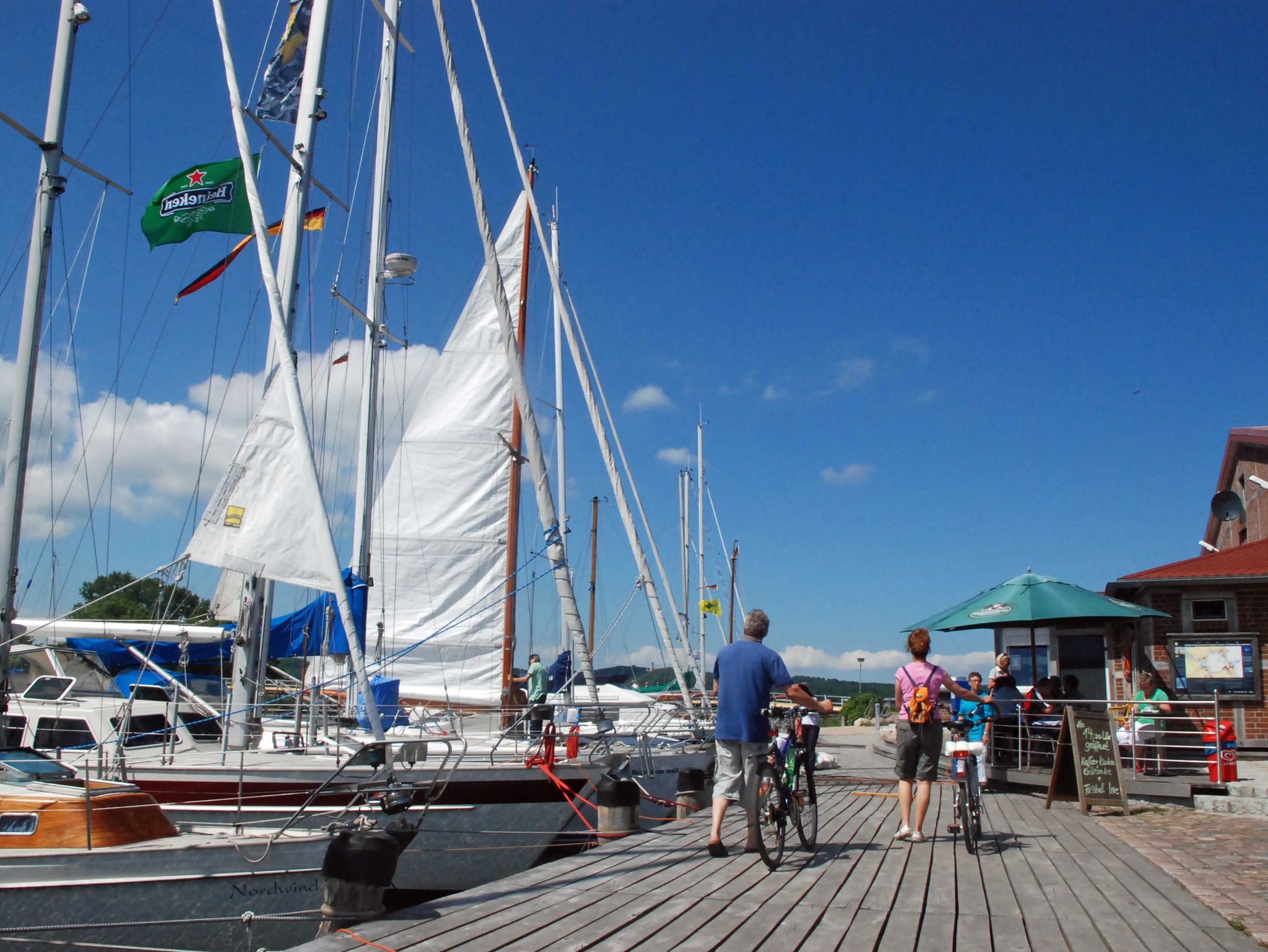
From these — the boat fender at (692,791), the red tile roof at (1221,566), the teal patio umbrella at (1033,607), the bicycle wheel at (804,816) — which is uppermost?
the red tile roof at (1221,566)

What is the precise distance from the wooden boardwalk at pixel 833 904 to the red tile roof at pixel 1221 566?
10674 mm

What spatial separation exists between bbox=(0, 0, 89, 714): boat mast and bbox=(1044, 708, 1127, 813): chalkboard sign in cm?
1182

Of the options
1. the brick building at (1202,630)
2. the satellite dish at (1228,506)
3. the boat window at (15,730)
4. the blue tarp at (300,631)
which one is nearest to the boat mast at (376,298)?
the blue tarp at (300,631)

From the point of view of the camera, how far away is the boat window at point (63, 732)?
44.5ft

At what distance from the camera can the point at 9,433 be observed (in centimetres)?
1175

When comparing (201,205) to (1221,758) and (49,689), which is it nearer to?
(49,689)

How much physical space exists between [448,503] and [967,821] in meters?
15.3

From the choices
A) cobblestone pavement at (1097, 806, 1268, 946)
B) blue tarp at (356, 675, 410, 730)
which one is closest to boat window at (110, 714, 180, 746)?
blue tarp at (356, 675, 410, 730)

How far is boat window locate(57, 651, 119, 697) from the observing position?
15109 millimetres

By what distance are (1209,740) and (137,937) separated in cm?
1333

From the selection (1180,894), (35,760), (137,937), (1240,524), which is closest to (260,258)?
(35,760)

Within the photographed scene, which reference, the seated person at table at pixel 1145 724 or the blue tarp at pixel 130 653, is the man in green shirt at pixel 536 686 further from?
the seated person at table at pixel 1145 724

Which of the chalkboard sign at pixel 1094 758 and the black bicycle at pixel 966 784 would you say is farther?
the chalkboard sign at pixel 1094 758

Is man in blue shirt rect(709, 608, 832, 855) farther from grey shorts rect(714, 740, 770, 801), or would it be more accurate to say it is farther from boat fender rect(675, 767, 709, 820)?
boat fender rect(675, 767, 709, 820)
